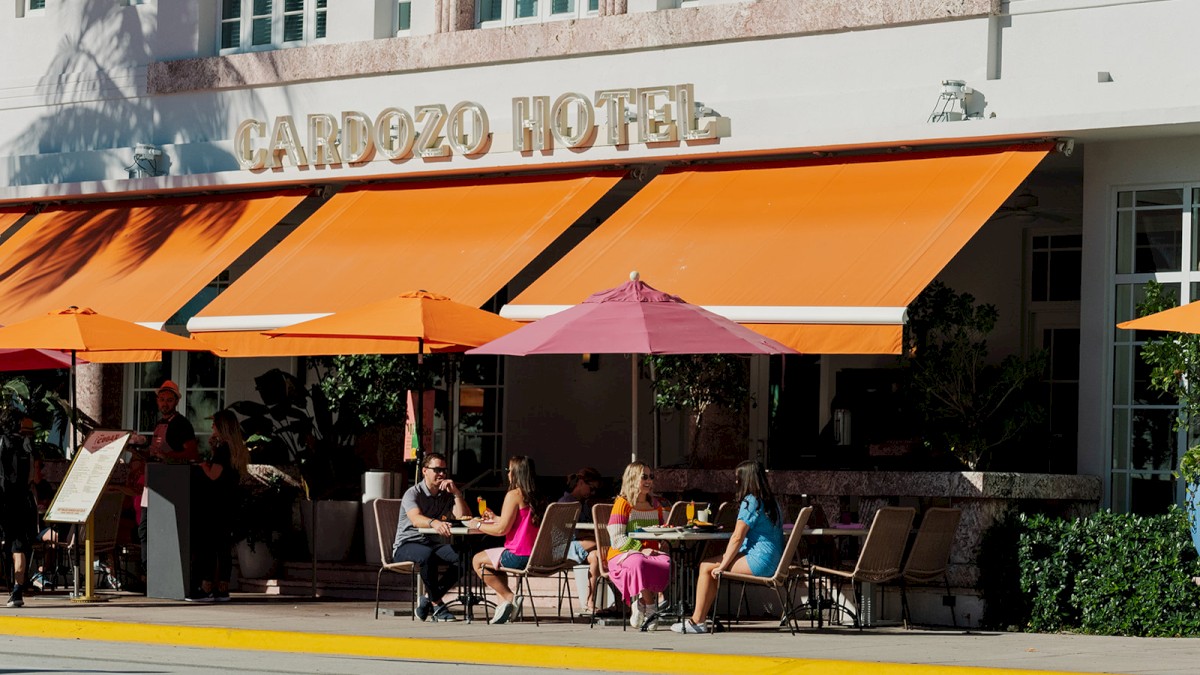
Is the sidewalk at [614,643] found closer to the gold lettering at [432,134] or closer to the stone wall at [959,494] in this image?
the stone wall at [959,494]

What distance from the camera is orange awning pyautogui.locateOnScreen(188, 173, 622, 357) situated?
17234 mm

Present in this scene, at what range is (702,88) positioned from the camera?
58.3 ft

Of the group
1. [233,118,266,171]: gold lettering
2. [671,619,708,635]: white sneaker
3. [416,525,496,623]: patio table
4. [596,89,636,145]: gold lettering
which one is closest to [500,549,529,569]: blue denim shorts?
[416,525,496,623]: patio table

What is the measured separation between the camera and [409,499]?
15.0 metres

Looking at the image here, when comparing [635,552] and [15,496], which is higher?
[15,496]

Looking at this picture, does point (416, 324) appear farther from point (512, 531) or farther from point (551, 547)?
point (551, 547)

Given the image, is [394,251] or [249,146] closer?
[394,251]

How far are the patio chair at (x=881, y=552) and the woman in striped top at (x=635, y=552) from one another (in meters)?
1.14

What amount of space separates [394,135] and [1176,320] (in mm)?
8186

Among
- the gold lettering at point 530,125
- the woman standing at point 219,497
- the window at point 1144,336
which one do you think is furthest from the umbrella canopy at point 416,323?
the window at point 1144,336

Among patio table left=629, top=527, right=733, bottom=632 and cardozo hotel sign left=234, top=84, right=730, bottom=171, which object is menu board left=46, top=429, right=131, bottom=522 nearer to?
cardozo hotel sign left=234, top=84, right=730, bottom=171

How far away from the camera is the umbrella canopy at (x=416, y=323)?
1530 cm

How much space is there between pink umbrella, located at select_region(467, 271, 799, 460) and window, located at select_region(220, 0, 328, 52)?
22.0 ft

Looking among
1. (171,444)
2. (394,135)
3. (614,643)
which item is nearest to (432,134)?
(394,135)
